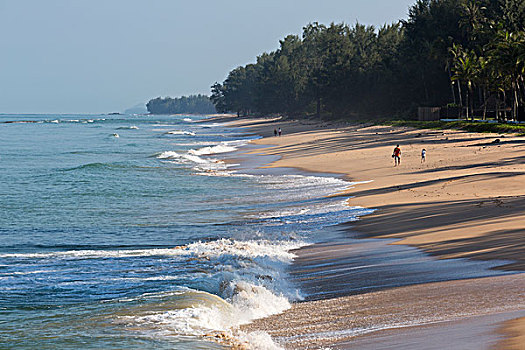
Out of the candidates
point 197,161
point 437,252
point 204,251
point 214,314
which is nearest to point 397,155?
point 197,161

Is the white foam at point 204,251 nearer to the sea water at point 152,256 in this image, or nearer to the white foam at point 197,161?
the sea water at point 152,256

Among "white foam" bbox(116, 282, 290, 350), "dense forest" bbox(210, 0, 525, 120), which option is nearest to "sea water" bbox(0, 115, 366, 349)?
"white foam" bbox(116, 282, 290, 350)

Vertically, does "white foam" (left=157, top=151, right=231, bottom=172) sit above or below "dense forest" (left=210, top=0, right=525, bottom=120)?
below

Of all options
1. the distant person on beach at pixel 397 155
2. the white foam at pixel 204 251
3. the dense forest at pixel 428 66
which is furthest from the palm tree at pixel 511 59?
the white foam at pixel 204 251

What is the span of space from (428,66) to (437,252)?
3509 inches

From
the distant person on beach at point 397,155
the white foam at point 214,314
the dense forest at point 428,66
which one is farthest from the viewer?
the dense forest at point 428,66

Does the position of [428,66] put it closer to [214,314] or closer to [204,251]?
[204,251]

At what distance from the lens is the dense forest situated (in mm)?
71312

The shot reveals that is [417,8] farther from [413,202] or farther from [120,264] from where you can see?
[120,264]

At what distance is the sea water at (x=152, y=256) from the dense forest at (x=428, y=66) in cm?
4350

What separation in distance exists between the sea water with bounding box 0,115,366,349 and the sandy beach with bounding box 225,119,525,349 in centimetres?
91

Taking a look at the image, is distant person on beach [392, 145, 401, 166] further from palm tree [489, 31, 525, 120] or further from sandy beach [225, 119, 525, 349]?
palm tree [489, 31, 525, 120]

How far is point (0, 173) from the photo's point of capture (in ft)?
147

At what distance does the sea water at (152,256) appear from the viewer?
10.6 m
